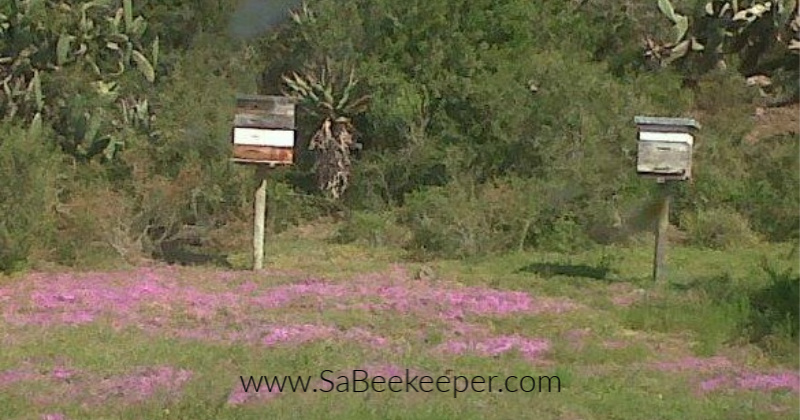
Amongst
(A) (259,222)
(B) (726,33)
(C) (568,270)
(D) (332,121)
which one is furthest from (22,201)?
(B) (726,33)

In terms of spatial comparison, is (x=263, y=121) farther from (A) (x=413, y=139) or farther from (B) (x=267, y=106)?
(A) (x=413, y=139)

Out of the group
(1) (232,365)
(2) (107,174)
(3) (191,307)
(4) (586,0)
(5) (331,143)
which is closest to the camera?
(1) (232,365)

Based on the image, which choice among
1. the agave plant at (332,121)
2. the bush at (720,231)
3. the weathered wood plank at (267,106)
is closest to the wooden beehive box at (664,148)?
the bush at (720,231)

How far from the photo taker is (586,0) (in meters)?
17.5

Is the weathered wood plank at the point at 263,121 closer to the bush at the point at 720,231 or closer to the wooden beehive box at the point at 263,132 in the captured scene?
the wooden beehive box at the point at 263,132

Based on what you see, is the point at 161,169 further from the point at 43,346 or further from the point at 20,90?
the point at 43,346

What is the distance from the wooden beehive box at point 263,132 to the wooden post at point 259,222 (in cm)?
20

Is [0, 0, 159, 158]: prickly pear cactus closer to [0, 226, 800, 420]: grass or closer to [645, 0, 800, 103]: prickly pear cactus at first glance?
[0, 226, 800, 420]: grass

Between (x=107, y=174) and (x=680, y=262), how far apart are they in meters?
6.65

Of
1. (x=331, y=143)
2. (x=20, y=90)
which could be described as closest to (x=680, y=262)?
(x=331, y=143)

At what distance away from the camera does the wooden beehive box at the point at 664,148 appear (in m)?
11.8

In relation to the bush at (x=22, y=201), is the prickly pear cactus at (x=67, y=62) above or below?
above

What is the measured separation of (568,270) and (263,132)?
3.44 meters

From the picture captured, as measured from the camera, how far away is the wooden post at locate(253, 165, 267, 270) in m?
12.6
